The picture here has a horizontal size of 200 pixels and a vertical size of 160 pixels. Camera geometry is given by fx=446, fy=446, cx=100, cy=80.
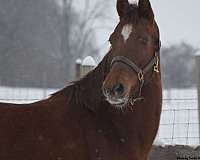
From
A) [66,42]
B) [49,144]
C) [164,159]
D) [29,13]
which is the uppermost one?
[29,13]

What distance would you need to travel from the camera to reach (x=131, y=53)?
3010 mm

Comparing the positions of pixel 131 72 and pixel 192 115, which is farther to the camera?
pixel 192 115

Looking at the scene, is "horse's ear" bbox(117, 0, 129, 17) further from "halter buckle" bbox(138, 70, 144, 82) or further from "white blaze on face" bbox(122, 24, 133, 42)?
"halter buckle" bbox(138, 70, 144, 82)

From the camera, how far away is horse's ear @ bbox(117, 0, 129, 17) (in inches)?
126

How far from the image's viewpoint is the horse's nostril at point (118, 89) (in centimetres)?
282

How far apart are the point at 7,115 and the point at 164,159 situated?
2.27m

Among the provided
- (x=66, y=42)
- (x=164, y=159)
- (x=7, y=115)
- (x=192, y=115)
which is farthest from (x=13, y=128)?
(x=66, y=42)

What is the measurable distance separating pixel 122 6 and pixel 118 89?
72 cm

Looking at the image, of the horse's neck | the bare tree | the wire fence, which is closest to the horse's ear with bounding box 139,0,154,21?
the horse's neck

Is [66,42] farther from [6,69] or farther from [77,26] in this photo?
[6,69]

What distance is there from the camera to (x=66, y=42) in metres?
34.4

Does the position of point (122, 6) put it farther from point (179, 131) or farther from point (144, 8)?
point (179, 131)

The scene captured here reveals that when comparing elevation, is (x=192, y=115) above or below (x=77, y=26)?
below

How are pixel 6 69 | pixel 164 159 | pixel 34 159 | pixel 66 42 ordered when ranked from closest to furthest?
pixel 34 159
pixel 164 159
pixel 6 69
pixel 66 42
